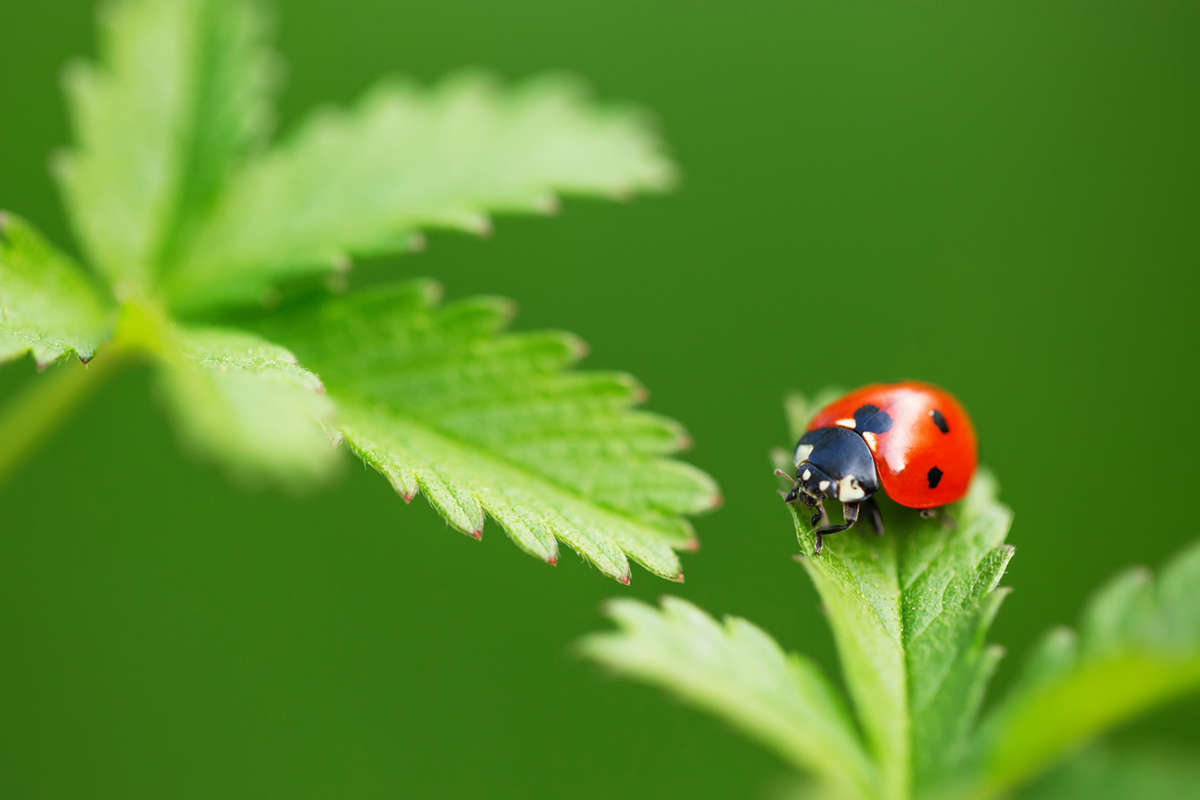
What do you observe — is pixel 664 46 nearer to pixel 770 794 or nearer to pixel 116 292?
pixel 116 292

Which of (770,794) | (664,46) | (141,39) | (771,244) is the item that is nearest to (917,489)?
(770,794)

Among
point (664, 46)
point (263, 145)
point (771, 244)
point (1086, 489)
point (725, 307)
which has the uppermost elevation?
point (664, 46)

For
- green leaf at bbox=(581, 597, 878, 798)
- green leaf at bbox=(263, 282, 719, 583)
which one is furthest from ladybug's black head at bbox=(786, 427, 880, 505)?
green leaf at bbox=(581, 597, 878, 798)

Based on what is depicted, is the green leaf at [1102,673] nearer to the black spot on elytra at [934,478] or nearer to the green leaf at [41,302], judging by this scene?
the black spot on elytra at [934,478]

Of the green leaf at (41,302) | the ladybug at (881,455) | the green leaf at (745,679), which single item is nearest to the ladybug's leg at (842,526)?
the ladybug at (881,455)

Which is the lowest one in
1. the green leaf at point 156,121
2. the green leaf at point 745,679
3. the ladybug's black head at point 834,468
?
the green leaf at point 745,679

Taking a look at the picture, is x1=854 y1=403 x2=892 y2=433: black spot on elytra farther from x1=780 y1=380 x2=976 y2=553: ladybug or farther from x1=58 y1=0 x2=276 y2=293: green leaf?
x1=58 y1=0 x2=276 y2=293: green leaf

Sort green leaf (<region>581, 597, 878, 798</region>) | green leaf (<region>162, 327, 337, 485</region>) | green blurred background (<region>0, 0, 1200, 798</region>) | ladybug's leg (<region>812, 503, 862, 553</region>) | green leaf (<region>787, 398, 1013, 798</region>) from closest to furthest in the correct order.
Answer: green leaf (<region>581, 597, 878, 798</region>) < green leaf (<region>787, 398, 1013, 798</region>) < green leaf (<region>162, 327, 337, 485</region>) < ladybug's leg (<region>812, 503, 862, 553</region>) < green blurred background (<region>0, 0, 1200, 798</region>)
